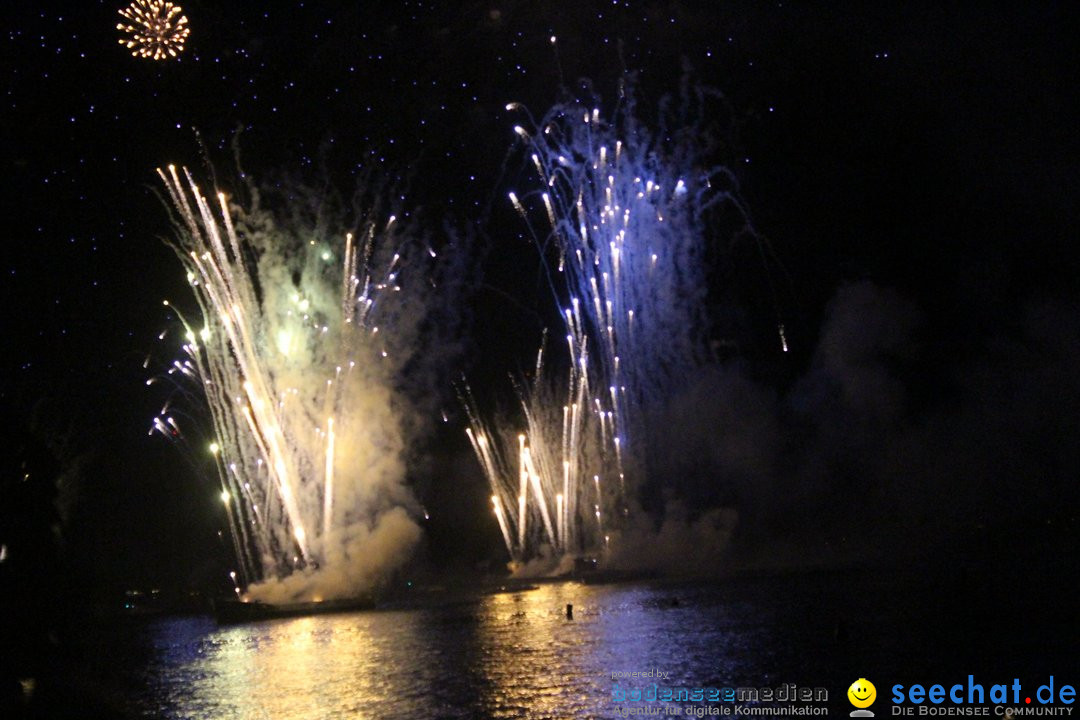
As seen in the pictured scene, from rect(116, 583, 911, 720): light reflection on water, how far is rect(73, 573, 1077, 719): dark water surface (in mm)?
80

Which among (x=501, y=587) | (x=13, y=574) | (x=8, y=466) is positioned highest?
(x=8, y=466)

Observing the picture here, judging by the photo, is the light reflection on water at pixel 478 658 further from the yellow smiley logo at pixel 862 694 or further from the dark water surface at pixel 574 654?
the yellow smiley logo at pixel 862 694

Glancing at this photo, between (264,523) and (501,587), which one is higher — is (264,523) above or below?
above

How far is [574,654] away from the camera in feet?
90.7

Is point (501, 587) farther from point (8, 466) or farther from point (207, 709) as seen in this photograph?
point (8, 466)

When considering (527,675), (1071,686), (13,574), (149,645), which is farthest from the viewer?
(149,645)

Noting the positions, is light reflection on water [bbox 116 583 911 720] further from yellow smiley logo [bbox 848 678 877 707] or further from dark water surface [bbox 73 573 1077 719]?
yellow smiley logo [bbox 848 678 877 707]

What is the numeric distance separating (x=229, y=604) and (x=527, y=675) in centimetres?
3381

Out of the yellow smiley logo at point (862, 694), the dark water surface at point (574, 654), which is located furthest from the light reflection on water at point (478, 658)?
the yellow smiley logo at point (862, 694)

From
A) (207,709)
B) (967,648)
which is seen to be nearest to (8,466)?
(207,709)

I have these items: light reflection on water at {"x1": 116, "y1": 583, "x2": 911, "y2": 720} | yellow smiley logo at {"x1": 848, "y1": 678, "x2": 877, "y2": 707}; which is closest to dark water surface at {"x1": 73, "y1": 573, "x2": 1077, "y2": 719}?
light reflection on water at {"x1": 116, "y1": 583, "x2": 911, "y2": 720}

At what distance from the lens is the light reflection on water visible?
21469 mm

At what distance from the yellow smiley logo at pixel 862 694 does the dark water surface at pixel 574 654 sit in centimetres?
25

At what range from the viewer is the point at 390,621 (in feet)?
150
